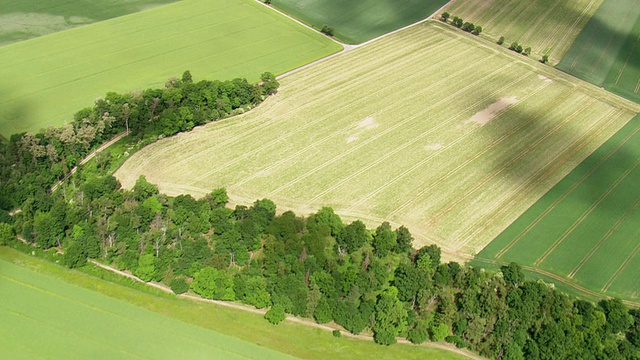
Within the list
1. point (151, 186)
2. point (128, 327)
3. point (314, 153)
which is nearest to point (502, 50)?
point (314, 153)

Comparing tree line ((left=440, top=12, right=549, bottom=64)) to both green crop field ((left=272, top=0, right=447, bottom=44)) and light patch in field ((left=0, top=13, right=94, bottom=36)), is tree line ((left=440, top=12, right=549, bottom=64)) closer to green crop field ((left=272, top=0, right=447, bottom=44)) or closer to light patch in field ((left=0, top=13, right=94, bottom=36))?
green crop field ((left=272, top=0, right=447, bottom=44))

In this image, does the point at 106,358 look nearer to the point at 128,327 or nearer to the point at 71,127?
the point at 128,327

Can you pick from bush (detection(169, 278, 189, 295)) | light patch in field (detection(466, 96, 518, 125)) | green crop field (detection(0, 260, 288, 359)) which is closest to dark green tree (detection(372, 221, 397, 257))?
green crop field (detection(0, 260, 288, 359))

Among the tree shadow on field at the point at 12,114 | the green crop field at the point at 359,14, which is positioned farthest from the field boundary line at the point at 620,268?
the tree shadow on field at the point at 12,114

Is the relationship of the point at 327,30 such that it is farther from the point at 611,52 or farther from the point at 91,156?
the point at 611,52

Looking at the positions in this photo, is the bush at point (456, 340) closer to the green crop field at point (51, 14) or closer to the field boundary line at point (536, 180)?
the field boundary line at point (536, 180)
